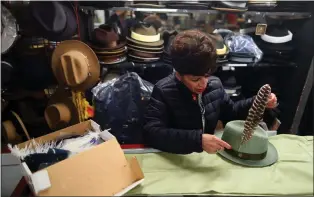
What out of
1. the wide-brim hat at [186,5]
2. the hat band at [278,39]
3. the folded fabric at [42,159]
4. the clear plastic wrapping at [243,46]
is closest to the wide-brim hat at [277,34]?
the hat band at [278,39]

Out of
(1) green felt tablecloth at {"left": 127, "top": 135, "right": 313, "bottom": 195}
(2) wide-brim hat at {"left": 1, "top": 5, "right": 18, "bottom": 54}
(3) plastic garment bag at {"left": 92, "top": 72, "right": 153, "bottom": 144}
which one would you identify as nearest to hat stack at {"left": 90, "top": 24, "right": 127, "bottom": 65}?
(3) plastic garment bag at {"left": 92, "top": 72, "right": 153, "bottom": 144}

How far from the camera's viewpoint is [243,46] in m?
1.71

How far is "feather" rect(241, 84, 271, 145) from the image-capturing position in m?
0.79

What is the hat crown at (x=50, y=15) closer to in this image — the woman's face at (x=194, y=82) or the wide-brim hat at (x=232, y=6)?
the woman's face at (x=194, y=82)

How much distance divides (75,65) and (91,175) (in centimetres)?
58

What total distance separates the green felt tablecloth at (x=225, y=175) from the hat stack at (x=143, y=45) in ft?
2.69

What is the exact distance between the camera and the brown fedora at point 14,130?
3.66ft

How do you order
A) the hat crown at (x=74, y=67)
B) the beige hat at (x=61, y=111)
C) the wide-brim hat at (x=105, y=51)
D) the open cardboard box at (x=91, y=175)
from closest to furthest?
the open cardboard box at (x=91, y=175)
the hat crown at (x=74, y=67)
the beige hat at (x=61, y=111)
the wide-brim hat at (x=105, y=51)

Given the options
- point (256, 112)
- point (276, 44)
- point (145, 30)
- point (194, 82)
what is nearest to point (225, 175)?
point (256, 112)

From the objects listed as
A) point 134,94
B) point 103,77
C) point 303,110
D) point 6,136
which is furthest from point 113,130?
point 303,110

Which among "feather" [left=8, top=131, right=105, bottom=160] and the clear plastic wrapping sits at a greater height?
the clear plastic wrapping

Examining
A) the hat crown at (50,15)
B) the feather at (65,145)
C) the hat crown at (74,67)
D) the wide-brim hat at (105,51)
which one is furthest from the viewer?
the wide-brim hat at (105,51)

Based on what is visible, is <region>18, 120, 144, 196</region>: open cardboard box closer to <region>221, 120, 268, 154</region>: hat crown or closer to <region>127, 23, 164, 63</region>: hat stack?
<region>221, 120, 268, 154</region>: hat crown

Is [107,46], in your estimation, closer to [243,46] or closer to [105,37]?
[105,37]
